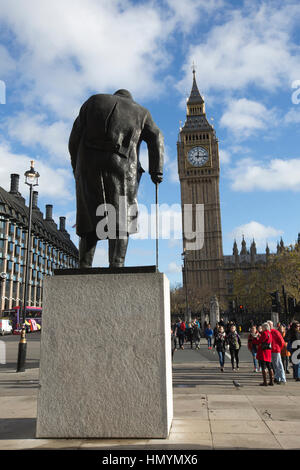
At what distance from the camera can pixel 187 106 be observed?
9512 centimetres

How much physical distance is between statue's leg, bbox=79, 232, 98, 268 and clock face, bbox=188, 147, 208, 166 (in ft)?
286

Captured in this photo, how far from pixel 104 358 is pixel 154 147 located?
267cm

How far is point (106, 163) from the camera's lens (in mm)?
4539

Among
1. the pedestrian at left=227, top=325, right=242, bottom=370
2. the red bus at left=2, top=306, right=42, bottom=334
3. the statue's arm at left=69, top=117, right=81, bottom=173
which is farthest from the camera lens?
the red bus at left=2, top=306, right=42, bottom=334

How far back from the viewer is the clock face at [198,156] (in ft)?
294

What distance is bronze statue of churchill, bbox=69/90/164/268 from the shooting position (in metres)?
4.52

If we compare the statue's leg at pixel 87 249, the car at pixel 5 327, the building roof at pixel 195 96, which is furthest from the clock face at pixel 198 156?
the statue's leg at pixel 87 249

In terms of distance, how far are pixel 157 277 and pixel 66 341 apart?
1177 millimetres

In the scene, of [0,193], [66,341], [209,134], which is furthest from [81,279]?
[209,134]

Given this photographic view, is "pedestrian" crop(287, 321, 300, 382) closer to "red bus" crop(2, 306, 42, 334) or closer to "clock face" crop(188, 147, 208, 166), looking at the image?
"red bus" crop(2, 306, 42, 334)

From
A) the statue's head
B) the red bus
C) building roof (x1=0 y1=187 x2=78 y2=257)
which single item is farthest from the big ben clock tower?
the statue's head

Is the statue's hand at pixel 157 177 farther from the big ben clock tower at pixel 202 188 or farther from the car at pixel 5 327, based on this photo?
the big ben clock tower at pixel 202 188

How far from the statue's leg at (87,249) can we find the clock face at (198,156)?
286 ft
